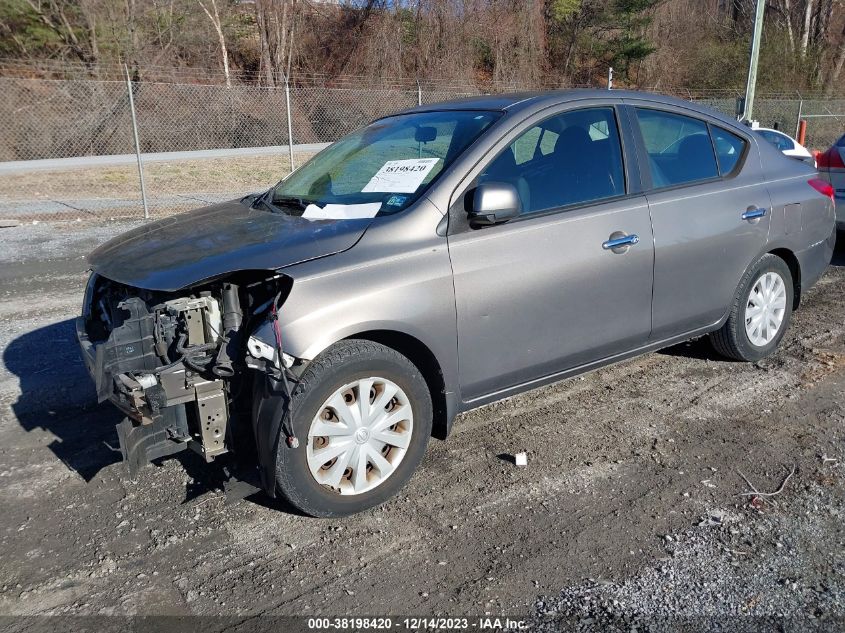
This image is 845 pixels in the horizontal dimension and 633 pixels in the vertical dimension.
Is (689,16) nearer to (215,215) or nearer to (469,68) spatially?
(469,68)

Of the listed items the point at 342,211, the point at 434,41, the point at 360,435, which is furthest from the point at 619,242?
the point at 434,41

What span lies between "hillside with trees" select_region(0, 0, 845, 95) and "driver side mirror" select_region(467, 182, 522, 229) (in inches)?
841

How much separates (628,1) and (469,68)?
13.7 metres

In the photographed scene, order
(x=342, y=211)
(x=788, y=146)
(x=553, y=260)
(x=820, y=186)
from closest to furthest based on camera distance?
(x=342, y=211)
(x=553, y=260)
(x=820, y=186)
(x=788, y=146)

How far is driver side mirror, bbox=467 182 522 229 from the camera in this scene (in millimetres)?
3564

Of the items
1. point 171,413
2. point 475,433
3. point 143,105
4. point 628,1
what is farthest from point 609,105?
point 628,1

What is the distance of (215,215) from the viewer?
4.30m

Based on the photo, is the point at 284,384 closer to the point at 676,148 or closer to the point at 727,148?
the point at 676,148

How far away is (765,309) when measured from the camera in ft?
17.0

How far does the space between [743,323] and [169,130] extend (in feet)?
61.8

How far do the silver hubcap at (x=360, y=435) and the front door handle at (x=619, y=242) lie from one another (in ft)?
4.90

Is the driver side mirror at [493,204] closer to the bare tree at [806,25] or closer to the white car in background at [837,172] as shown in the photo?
the white car in background at [837,172]

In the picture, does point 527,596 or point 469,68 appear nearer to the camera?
point 527,596

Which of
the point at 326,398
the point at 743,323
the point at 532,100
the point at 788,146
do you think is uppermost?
the point at 532,100
